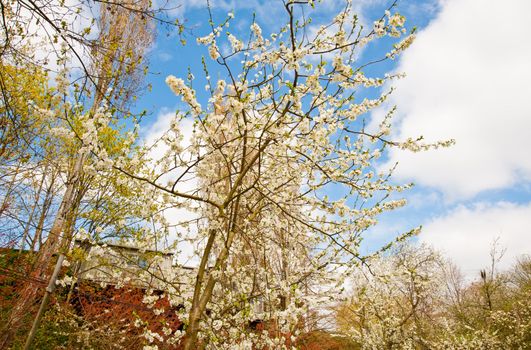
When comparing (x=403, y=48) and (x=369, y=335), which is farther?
(x=369, y=335)

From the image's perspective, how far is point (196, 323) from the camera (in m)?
3.33

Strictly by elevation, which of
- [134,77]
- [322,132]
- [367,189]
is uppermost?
[134,77]

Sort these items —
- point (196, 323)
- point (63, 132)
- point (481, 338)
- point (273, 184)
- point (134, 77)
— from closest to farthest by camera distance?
point (63, 132) → point (196, 323) → point (273, 184) → point (134, 77) → point (481, 338)

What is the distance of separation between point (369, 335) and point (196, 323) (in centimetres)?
1118

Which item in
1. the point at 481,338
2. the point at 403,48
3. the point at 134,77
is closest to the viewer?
the point at 403,48

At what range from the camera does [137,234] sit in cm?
429

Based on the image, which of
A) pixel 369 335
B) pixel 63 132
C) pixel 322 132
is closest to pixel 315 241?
pixel 322 132

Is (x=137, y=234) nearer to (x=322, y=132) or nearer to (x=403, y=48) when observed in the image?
(x=322, y=132)

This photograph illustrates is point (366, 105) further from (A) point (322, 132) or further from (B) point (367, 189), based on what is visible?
(B) point (367, 189)

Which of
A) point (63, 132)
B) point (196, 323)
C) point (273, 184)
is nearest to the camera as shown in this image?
point (63, 132)

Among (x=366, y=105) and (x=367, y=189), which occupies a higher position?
(x=366, y=105)

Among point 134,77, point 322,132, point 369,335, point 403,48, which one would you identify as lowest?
point 369,335

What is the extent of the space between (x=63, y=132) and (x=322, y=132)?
261 cm

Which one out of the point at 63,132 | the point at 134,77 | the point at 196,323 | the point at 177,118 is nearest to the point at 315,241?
the point at 196,323
